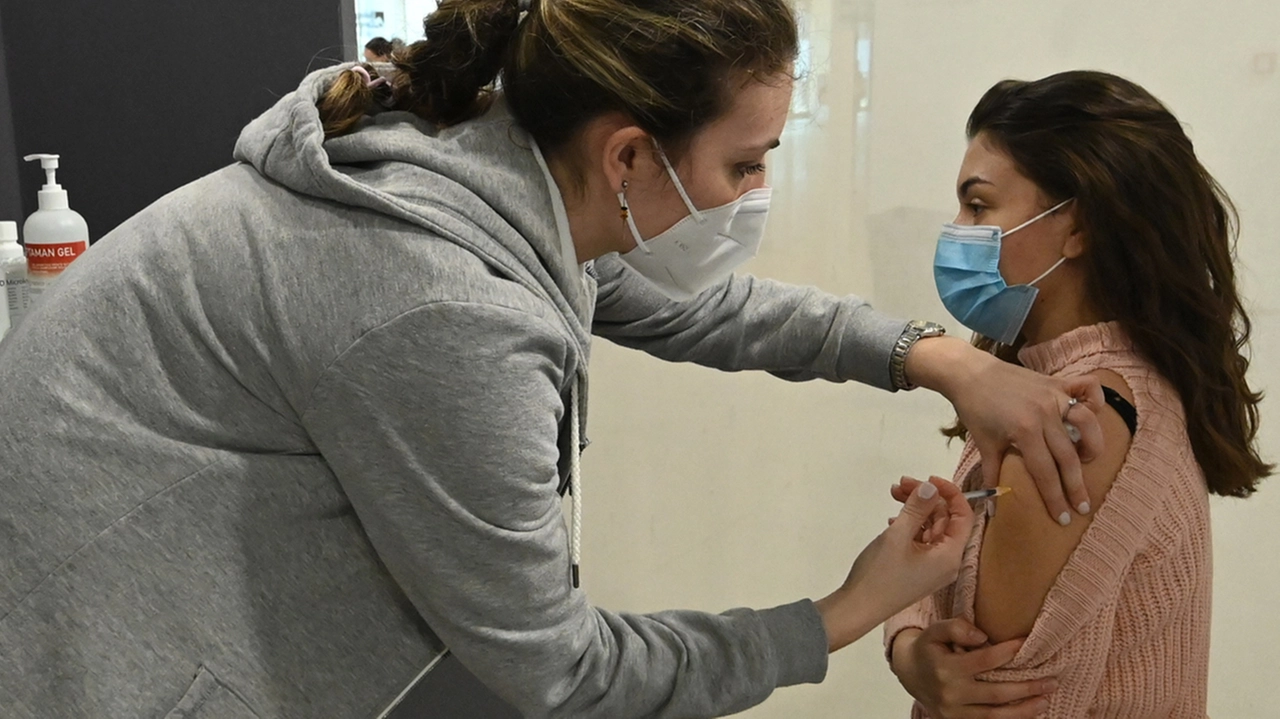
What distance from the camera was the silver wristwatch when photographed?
1390 mm

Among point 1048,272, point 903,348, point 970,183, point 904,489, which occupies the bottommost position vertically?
point 904,489

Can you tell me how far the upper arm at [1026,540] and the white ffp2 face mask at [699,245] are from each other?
401mm

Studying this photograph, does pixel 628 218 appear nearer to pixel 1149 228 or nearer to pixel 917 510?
pixel 917 510

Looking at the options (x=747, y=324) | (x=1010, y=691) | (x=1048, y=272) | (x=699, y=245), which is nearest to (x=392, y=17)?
(x=747, y=324)

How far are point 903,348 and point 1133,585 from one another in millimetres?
381

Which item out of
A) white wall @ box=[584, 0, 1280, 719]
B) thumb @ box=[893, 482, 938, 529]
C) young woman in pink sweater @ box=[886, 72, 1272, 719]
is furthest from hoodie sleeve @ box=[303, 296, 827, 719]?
white wall @ box=[584, 0, 1280, 719]

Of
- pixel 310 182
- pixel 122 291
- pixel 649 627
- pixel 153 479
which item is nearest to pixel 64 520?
pixel 153 479

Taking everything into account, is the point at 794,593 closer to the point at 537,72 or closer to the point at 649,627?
the point at 649,627

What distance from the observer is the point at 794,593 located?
2.31 metres

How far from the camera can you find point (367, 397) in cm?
88

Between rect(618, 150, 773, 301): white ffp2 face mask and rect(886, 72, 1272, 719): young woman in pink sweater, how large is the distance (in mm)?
321

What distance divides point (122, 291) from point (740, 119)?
58 centimetres

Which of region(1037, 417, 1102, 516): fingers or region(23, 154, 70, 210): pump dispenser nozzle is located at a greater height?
region(23, 154, 70, 210): pump dispenser nozzle

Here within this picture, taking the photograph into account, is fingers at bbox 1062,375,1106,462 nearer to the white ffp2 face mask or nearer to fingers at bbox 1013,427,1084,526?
fingers at bbox 1013,427,1084,526
